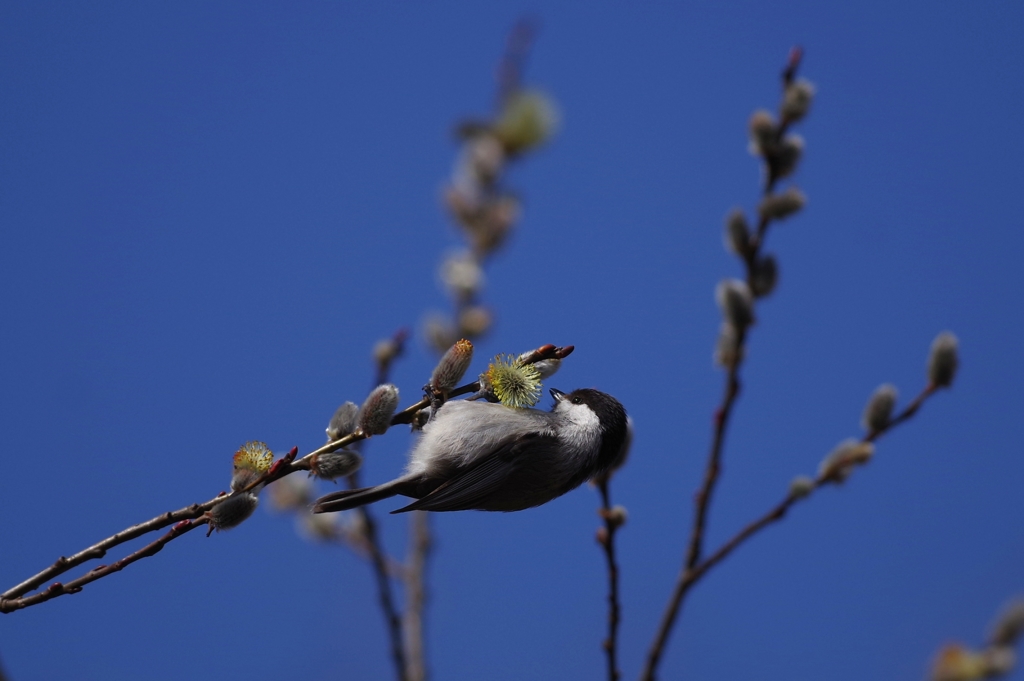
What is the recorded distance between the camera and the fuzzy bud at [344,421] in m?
2.19

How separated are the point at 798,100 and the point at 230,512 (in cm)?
183

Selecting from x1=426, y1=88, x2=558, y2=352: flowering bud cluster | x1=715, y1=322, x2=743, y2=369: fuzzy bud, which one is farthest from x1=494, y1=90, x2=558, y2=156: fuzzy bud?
x1=715, y1=322, x2=743, y2=369: fuzzy bud

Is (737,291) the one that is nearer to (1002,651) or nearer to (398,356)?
(1002,651)

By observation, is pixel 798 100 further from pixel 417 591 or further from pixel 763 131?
pixel 417 591

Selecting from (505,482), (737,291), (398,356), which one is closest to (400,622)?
(505,482)

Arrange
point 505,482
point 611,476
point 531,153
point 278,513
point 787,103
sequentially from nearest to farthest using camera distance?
1. point 787,103
2. point 611,476
3. point 505,482
4. point 531,153
5. point 278,513

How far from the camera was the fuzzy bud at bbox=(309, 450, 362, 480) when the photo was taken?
2152 mm

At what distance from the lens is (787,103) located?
91.5 inches

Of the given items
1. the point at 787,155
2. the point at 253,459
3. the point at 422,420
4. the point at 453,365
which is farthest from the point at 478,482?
the point at 787,155

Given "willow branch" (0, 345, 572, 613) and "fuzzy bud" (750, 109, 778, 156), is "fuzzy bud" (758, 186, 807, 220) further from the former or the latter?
"willow branch" (0, 345, 572, 613)

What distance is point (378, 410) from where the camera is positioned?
7.04 ft

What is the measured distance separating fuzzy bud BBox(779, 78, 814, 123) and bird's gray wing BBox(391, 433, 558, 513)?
1.43 meters

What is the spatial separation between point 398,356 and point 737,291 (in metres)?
1.40

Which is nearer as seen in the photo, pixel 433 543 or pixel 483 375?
pixel 483 375
